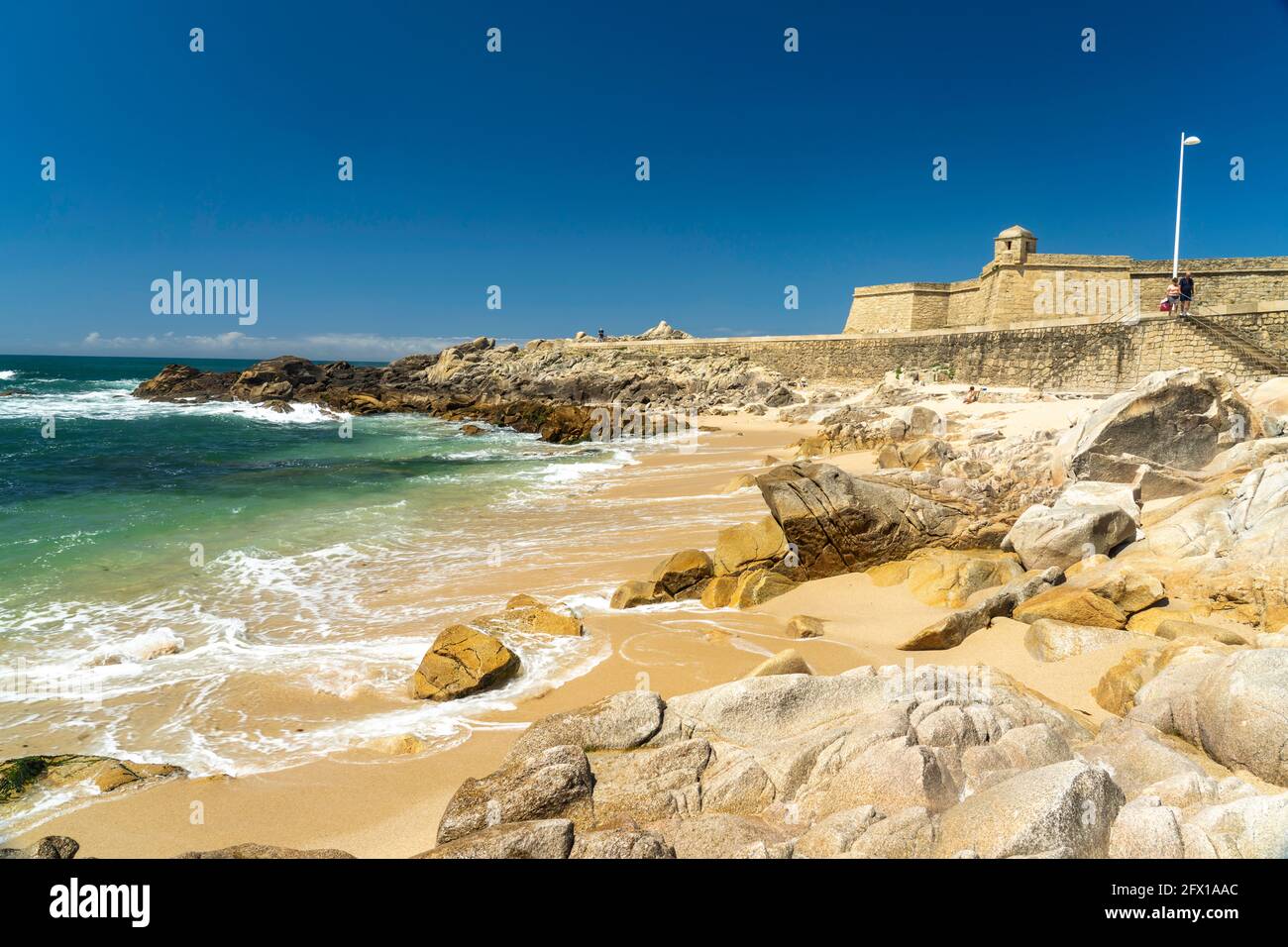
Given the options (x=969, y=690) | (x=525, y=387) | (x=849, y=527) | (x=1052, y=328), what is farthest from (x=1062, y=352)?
(x=525, y=387)

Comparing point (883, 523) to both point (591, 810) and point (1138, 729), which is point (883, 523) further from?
point (591, 810)

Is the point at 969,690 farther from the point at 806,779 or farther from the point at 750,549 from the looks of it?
the point at 750,549

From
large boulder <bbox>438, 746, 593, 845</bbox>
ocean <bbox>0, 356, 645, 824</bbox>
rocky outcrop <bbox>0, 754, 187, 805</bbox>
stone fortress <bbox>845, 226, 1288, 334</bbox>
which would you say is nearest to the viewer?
large boulder <bbox>438, 746, 593, 845</bbox>

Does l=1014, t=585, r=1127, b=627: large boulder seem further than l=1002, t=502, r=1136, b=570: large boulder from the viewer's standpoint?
No

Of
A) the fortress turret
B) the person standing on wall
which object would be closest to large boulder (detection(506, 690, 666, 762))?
the person standing on wall

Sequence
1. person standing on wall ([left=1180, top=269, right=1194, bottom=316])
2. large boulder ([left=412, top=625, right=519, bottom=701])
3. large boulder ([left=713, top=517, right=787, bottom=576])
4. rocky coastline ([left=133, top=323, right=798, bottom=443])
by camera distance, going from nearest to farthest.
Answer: large boulder ([left=412, top=625, right=519, bottom=701]) → large boulder ([left=713, top=517, right=787, bottom=576]) → person standing on wall ([left=1180, top=269, right=1194, bottom=316]) → rocky coastline ([left=133, top=323, right=798, bottom=443])

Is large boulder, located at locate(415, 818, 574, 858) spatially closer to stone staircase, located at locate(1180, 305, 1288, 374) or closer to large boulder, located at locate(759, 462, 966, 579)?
large boulder, located at locate(759, 462, 966, 579)

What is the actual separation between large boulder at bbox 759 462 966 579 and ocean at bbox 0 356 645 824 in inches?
→ 101

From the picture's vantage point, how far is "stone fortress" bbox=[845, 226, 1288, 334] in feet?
81.7

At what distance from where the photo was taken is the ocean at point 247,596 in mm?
5258

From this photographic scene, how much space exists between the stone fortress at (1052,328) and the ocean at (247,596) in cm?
1496

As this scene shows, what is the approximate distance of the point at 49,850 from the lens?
10.7 ft

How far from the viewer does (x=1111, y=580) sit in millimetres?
5340

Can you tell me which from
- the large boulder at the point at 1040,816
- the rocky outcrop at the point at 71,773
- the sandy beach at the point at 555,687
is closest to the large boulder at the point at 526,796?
the sandy beach at the point at 555,687
